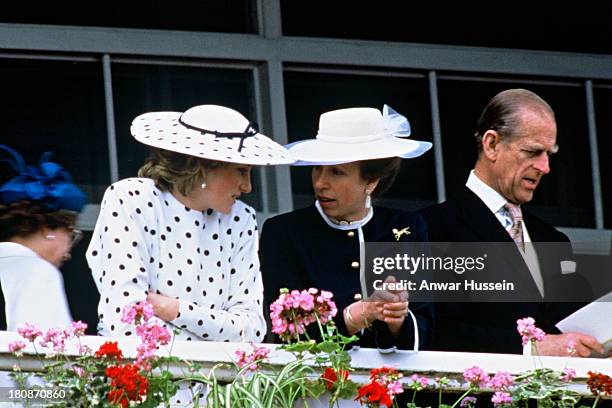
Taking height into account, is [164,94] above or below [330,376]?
above

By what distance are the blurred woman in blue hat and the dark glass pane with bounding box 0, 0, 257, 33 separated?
1.24 m

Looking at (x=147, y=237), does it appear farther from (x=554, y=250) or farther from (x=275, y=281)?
(x=554, y=250)

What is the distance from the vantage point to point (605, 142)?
8953 millimetres

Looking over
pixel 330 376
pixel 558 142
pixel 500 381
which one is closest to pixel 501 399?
pixel 500 381

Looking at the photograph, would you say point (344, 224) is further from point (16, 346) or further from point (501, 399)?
point (16, 346)

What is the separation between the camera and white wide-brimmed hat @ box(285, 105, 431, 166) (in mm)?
6812

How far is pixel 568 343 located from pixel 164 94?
2.31m

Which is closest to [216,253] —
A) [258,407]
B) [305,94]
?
[258,407]

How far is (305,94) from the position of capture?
849 centimetres

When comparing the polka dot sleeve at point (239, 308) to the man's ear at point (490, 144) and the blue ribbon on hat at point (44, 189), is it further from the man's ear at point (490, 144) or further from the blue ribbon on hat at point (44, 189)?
the man's ear at point (490, 144)

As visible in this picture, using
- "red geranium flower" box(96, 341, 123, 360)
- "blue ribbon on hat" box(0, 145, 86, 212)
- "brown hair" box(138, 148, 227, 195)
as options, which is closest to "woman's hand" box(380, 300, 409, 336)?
"brown hair" box(138, 148, 227, 195)

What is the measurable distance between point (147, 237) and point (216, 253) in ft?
0.90

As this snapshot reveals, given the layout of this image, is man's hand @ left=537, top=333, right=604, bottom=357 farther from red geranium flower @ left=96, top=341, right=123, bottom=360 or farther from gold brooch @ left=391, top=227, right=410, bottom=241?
red geranium flower @ left=96, top=341, right=123, bottom=360

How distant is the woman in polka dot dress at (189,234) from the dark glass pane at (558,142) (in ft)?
6.91
